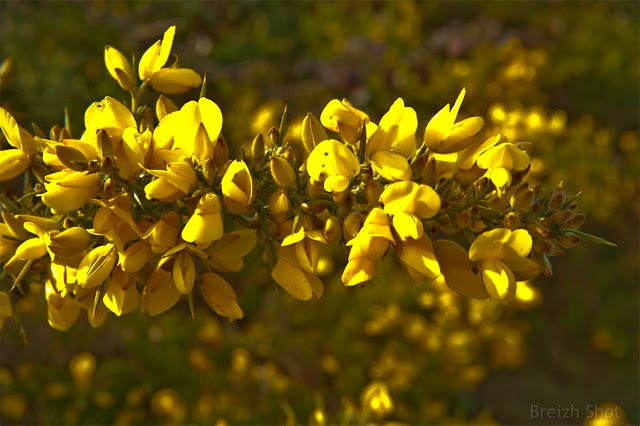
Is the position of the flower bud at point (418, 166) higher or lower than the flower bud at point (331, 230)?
higher

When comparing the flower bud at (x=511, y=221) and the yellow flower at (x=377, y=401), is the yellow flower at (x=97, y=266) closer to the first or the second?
the flower bud at (x=511, y=221)

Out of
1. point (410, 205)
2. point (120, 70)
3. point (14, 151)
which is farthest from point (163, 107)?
point (410, 205)

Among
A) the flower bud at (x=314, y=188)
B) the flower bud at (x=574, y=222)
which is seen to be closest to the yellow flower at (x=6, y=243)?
the flower bud at (x=314, y=188)

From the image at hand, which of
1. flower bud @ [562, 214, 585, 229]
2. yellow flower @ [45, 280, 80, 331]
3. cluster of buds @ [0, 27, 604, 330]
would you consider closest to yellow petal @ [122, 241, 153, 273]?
cluster of buds @ [0, 27, 604, 330]

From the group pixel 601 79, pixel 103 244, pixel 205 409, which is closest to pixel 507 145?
pixel 103 244

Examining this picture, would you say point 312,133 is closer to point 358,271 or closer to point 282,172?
point 282,172

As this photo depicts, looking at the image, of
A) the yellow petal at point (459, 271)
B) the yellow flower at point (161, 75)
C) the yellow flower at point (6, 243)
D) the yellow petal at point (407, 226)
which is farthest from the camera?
the yellow flower at point (161, 75)
